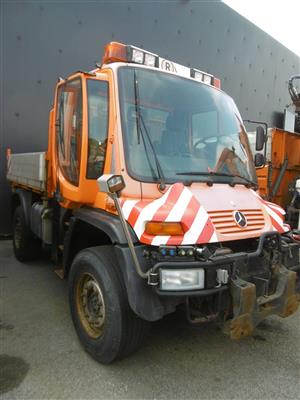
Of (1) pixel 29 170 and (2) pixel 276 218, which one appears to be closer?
(2) pixel 276 218

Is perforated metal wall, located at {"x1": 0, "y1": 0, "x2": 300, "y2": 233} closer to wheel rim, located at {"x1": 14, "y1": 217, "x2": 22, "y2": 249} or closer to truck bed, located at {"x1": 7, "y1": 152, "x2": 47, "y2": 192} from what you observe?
truck bed, located at {"x1": 7, "y1": 152, "x2": 47, "y2": 192}

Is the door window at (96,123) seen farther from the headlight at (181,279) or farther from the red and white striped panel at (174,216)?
the headlight at (181,279)

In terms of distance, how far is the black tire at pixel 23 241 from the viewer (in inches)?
204

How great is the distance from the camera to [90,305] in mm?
3027

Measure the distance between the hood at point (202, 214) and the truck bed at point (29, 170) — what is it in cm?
195

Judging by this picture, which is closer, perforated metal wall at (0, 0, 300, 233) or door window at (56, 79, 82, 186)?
door window at (56, 79, 82, 186)

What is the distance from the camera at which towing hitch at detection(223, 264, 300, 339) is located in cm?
240

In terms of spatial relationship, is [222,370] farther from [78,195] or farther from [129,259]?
[78,195]

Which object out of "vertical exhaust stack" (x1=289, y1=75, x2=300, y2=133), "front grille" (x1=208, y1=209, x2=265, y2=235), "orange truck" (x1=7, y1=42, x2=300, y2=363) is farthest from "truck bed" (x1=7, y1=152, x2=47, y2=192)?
"vertical exhaust stack" (x1=289, y1=75, x2=300, y2=133)

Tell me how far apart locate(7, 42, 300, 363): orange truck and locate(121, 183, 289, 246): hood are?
0.01 meters

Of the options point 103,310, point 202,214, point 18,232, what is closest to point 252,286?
point 202,214

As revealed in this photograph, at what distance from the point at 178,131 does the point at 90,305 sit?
1734 mm

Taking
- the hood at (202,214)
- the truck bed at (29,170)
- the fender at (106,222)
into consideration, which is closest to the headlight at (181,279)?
the hood at (202,214)

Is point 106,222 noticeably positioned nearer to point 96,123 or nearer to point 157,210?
point 157,210
